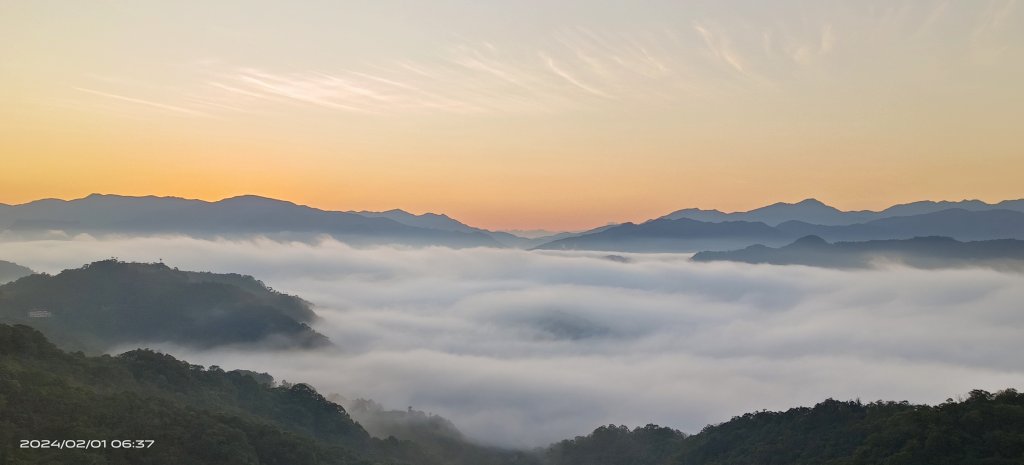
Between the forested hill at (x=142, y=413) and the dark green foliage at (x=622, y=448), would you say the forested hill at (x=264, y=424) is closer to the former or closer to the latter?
the forested hill at (x=142, y=413)

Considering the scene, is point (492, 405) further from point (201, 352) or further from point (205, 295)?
point (205, 295)

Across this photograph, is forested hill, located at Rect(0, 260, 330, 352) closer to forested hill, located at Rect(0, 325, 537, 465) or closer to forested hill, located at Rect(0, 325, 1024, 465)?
forested hill, located at Rect(0, 325, 537, 465)

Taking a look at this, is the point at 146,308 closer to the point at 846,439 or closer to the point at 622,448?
the point at 622,448

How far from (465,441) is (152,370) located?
58636mm

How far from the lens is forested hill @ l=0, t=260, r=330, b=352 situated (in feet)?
416

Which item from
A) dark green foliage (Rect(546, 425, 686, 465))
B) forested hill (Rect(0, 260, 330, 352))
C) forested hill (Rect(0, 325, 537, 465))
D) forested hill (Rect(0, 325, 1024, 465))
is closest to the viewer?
forested hill (Rect(0, 325, 537, 465))

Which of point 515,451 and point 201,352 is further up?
point 201,352

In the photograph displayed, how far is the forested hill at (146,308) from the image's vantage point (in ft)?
416

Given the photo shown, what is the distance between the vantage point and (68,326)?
405 feet

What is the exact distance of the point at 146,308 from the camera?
141250 millimetres

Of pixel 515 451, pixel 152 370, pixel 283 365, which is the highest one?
pixel 152 370

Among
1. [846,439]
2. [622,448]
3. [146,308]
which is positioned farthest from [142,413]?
[146,308]

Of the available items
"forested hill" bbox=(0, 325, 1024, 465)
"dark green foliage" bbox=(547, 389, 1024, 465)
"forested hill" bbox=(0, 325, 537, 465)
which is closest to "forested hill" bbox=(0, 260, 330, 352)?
"forested hill" bbox=(0, 325, 537, 465)

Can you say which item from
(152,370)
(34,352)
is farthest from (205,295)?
(34,352)
